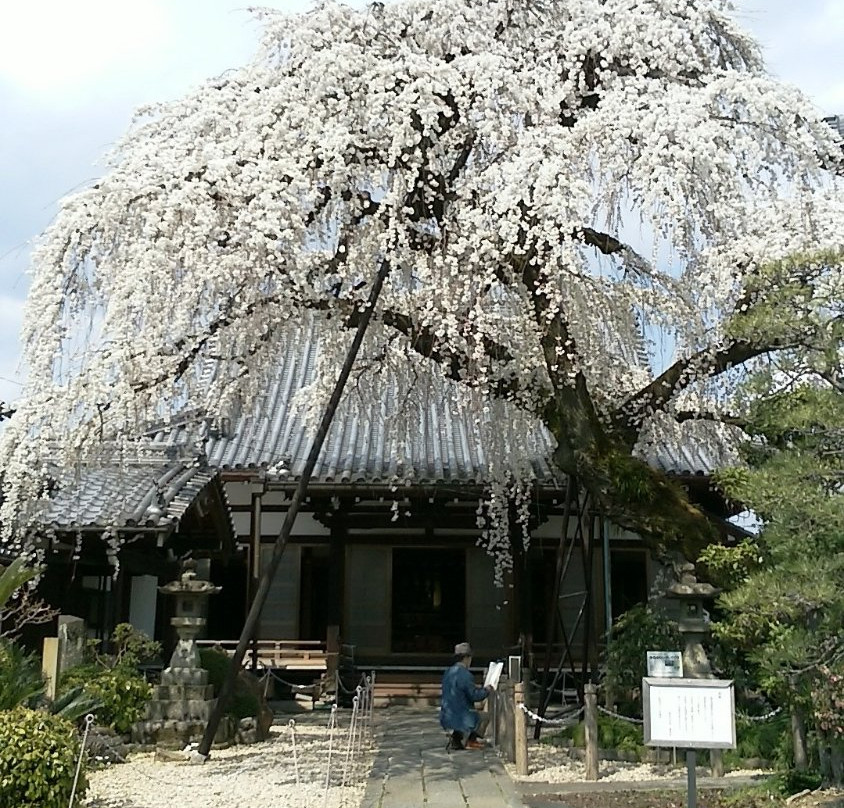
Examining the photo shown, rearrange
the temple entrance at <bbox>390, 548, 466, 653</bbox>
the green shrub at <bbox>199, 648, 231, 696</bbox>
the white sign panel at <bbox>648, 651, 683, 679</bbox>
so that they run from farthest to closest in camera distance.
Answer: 1. the temple entrance at <bbox>390, 548, 466, 653</bbox>
2. the green shrub at <bbox>199, 648, 231, 696</bbox>
3. the white sign panel at <bbox>648, 651, 683, 679</bbox>

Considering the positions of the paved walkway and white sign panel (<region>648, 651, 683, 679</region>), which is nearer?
the paved walkway

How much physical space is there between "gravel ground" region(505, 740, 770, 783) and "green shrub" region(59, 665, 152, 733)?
369 cm

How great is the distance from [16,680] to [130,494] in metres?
4.69

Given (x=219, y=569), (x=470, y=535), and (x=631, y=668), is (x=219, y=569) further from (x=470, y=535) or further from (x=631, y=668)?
(x=631, y=668)

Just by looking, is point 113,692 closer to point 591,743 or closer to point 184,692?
point 184,692

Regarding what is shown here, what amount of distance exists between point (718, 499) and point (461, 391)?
6.86 m

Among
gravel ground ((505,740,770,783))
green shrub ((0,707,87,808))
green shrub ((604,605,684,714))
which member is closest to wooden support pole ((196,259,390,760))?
green shrub ((0,707,87,808))

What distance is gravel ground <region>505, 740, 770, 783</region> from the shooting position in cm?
782

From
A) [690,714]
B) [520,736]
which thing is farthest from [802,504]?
[520,736]

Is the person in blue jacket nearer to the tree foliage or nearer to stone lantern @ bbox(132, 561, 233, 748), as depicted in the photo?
stone lantern @ bbox(132, 561, 233, 748)

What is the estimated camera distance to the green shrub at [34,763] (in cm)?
551

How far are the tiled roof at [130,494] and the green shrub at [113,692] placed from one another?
5.45 feet

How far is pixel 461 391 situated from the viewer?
10.0 meters

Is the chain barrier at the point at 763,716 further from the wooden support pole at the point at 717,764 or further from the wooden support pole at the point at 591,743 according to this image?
the wooden support pole at the point at 591,743
